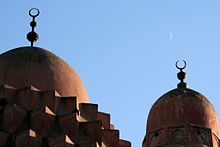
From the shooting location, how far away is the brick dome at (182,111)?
65.6 feet

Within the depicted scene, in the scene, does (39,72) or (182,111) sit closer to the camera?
(39,72)

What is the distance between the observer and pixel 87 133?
61.3ft

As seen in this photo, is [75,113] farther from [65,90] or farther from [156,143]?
[156,143]

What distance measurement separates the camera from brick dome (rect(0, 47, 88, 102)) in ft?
63.7

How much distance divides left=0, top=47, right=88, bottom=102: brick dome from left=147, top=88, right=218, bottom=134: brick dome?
1805 millimetres

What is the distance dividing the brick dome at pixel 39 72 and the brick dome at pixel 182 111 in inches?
71.1

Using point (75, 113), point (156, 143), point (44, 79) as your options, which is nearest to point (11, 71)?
point (44, 79)

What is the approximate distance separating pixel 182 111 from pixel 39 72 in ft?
11.7

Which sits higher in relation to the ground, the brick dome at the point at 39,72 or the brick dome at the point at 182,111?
the brick dome at the point at 39,72

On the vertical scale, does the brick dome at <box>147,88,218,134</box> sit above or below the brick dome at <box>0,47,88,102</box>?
below

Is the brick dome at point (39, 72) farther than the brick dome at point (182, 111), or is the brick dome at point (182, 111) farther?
the brick dome at point (182, 111)

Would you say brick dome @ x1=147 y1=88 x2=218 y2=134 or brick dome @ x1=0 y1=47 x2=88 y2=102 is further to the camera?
brick dome @ x1=147 y1=88 x2=218 y2=134

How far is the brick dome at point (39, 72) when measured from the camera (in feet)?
63.7

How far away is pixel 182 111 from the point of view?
790 inches
